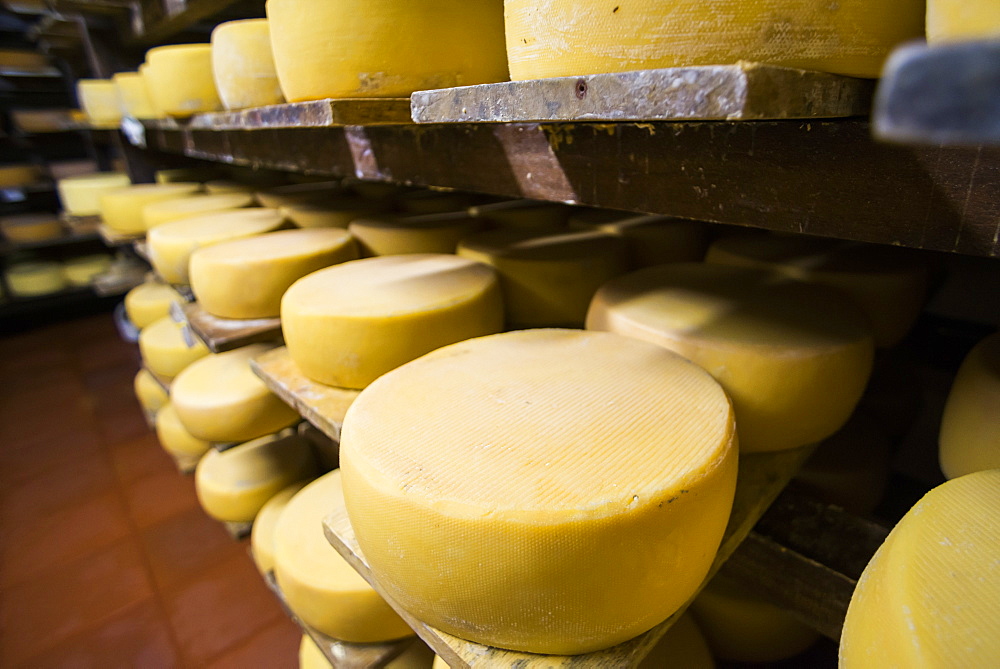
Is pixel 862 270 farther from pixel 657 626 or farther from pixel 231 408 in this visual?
pixel 231 408

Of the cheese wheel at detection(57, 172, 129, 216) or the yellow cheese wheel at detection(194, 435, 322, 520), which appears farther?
the cheese wheel at detection(57, 172, 129, 216)

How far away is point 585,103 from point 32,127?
6332 mm

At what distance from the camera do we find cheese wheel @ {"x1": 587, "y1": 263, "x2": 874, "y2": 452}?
84 centimetres

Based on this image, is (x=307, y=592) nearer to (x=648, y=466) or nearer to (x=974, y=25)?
(x=648, y=466)

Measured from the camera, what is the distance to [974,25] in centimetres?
41

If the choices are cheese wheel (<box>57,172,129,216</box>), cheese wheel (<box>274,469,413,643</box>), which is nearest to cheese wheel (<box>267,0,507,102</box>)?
cheese wheel (<box>274,469,413,643</box>)

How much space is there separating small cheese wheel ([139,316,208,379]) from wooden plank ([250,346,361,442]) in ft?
4.29

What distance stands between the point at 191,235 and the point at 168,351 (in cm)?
86

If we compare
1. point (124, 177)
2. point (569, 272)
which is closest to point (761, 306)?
point (569, 272)

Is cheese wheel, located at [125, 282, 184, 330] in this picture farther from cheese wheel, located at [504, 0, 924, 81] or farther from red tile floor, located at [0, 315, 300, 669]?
cheese wheel, located at [504, 0, 924, 81]

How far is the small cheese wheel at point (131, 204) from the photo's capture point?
2.73 m

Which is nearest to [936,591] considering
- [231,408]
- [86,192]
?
[231,408]

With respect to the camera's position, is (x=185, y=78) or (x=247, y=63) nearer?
(x=247, y=63)

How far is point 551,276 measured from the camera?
1.30 m
